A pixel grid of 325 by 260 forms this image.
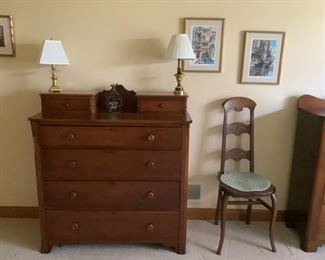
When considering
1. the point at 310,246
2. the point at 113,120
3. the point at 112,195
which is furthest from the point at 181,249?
the point at 113,120

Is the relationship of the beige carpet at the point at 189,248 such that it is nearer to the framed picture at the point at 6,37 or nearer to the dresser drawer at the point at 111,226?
the dresser drawer at the point at 111,226

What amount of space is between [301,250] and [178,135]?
4.48ft

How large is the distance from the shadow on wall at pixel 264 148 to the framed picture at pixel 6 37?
1681 mm

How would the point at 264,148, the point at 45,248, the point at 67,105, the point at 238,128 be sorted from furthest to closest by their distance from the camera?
the point at 264,148
the point at 238,128
the point at 45,248
the point at 67,105

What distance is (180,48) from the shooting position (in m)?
2.09

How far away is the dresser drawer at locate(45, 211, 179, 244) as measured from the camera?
2102mm

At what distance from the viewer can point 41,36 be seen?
2307mm

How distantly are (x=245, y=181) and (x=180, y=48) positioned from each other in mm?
1123

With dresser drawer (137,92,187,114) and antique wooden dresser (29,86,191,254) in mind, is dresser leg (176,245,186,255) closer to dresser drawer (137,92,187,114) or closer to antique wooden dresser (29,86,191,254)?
antique wooden dresser (29,86,191,254)

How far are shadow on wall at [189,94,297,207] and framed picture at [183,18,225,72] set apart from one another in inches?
13.0

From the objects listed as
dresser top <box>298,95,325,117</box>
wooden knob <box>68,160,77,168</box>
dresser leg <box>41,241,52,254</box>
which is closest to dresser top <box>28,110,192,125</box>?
wooden knob <box>68,160,77,168</box>

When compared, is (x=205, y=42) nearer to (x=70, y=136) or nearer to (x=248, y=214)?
(x=70, y=136)

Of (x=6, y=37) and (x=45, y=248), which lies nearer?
(x=45, y=248)

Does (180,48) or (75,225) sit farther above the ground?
(180,48)
